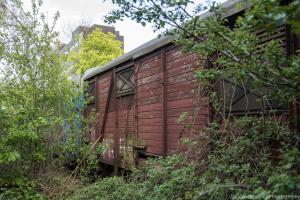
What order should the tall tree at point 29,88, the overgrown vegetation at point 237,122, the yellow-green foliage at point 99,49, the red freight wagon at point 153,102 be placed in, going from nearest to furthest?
the overgrown vegetation at point 237,122 < the red freight wagon at point 153,102 < the tall tree at point 29,88 < the yellow-green foliage at point 99,49

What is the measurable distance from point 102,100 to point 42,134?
2.54 metres

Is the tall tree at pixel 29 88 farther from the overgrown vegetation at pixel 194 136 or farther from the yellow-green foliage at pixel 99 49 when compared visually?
the yellow-green foliage at pixel 99 49

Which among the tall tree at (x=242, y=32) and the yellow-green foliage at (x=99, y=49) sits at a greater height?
the yellow-green foliage at (x=99, y=49)

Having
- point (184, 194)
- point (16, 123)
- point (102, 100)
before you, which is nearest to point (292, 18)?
point (184, 194)

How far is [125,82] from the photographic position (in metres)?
7.43

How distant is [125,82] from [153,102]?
1.52m

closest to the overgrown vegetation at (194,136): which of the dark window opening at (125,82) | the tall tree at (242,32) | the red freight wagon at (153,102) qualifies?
the tall tree at (242,32)

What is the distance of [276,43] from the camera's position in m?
2.30

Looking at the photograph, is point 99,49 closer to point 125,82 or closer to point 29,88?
point 125,82

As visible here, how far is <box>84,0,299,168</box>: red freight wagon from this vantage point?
477 cm

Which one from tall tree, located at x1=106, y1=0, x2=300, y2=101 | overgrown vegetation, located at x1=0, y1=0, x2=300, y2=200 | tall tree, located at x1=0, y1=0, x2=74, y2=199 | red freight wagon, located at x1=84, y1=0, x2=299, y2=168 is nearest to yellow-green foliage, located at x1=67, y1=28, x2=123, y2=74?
red freight wagon, located at x1=84, y1=0, x2=299, y2=168

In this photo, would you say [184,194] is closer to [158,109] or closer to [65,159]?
[158,109]

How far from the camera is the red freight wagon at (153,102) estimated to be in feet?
15.6

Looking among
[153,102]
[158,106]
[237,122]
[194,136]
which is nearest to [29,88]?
[153,102]
